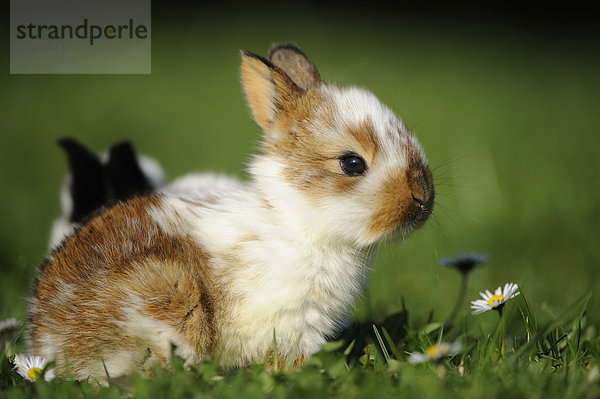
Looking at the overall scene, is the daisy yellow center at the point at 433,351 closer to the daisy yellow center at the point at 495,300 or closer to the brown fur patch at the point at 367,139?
the daisy yellow center at the point at 495,300

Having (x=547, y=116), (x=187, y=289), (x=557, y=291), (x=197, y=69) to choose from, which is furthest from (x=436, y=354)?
(x=197, y=69)

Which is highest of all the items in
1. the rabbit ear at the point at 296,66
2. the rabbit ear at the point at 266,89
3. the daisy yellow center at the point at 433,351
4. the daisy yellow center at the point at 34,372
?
the rabbit ear at the point at 296,66

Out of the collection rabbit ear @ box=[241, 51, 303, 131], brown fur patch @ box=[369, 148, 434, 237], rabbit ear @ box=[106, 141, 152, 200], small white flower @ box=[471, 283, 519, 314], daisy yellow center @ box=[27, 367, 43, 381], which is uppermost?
rabbit ear @ box=[241, 51, 303, 131]

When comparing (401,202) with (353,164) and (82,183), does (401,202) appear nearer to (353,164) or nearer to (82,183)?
(353,164)

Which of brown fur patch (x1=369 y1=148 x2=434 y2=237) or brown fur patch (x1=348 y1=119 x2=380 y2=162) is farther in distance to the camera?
brown fur patch (x1=348 y1=119 x2=380 y2=162)

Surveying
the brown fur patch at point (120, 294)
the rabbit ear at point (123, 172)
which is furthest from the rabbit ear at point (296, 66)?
the rabbit ear at point (123, 172)

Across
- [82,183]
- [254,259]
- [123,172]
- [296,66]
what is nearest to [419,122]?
[296,66]

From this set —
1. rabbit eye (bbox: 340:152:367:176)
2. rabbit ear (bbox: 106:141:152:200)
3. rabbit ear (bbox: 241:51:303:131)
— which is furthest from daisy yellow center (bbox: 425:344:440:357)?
rabbit ear (bbox: 106:141:152:200)

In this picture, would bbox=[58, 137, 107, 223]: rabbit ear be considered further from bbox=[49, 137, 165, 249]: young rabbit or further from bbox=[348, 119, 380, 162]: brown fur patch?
bbox=[348, 119, 380, 162]: brown fur patch

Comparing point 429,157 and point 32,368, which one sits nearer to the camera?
point 32,368
